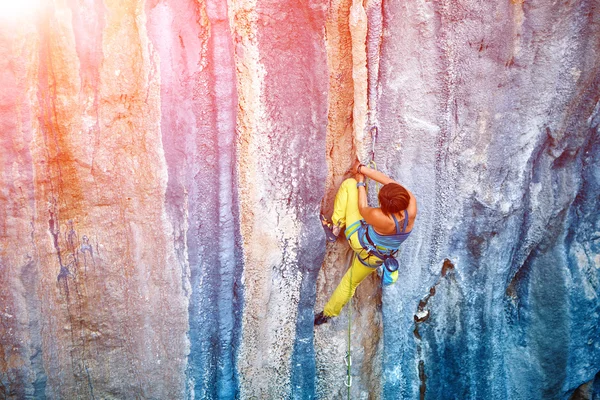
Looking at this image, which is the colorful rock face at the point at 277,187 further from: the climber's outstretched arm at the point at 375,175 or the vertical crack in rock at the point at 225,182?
the climber's outstretched arm at the point at 375,175

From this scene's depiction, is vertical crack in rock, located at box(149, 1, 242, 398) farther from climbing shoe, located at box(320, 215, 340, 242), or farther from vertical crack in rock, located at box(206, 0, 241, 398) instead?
climbing shoe, located at box(320, 215, 340, 242)

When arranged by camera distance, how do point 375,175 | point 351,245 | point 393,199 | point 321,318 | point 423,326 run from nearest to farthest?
point 393,199
point 375,175
point 351,245
point 321,318
point 423,326

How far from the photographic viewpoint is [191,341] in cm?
303

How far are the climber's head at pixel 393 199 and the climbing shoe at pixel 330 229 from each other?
0.46 m

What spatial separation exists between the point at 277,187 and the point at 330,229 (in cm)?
45

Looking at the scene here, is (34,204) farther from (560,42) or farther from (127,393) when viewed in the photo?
(560,42)

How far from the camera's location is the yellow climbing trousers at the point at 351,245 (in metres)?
3.08

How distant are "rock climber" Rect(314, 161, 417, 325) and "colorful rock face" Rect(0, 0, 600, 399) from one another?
0.12m

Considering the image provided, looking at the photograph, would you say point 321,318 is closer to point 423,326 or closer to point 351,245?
point 351,245

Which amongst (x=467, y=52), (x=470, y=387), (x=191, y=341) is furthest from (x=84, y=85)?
(x=470, y=387)

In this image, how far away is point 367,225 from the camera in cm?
303

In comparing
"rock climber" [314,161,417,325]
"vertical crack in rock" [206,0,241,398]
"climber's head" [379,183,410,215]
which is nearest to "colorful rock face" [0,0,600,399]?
"vertical crack in rock" [206,0,241,398]

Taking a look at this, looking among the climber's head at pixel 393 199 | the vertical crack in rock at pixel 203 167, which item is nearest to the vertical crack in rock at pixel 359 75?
the climber's head at pixel 393 199

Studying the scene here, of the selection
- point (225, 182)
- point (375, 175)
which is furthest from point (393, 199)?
point (225, 182)
